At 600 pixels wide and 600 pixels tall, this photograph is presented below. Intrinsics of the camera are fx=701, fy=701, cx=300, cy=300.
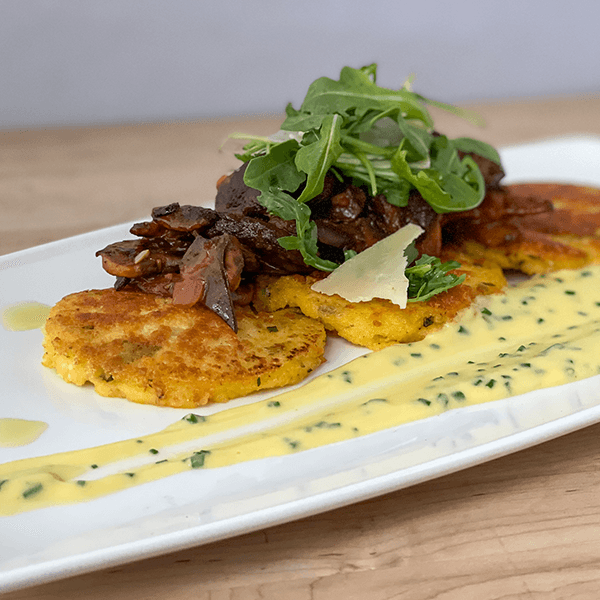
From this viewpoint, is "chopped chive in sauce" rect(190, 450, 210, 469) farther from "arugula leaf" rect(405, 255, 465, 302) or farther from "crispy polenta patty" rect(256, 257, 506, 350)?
"arugula leaf" rect(405, 255, 465, 302)

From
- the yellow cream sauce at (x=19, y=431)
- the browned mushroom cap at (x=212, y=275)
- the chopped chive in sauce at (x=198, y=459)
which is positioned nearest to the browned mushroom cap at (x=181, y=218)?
the browned mushroom cap at (x=212, y=275)

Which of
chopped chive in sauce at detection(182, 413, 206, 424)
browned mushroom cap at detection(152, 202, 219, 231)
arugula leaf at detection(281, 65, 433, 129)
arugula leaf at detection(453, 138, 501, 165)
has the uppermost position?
arugula leaf at detection(281, 65, 433, 129)

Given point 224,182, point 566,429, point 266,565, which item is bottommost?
point 266,565

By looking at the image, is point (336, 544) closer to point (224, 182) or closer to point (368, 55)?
point (224, 182)

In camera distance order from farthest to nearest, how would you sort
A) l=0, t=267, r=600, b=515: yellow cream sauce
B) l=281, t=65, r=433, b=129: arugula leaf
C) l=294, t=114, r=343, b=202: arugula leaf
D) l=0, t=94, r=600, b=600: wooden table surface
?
l=281, t=65, r=433, b=129: arugula leaf < l=294, t=114, r=343, b=202: arugula leaf < l=0, t=267, r=600, b=515: yellow cream sauce < l=0, t=94, r=600, b=600: wooden table surface

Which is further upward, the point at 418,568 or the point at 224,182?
the point at 224,182

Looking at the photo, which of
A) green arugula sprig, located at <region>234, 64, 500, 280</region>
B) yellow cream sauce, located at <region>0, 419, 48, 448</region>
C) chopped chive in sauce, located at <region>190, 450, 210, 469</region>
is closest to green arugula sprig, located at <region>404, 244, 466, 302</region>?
green arugula sprig, located at <region>234, 64, 500, 280</region>

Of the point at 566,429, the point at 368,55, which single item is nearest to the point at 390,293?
the point at 566,429
